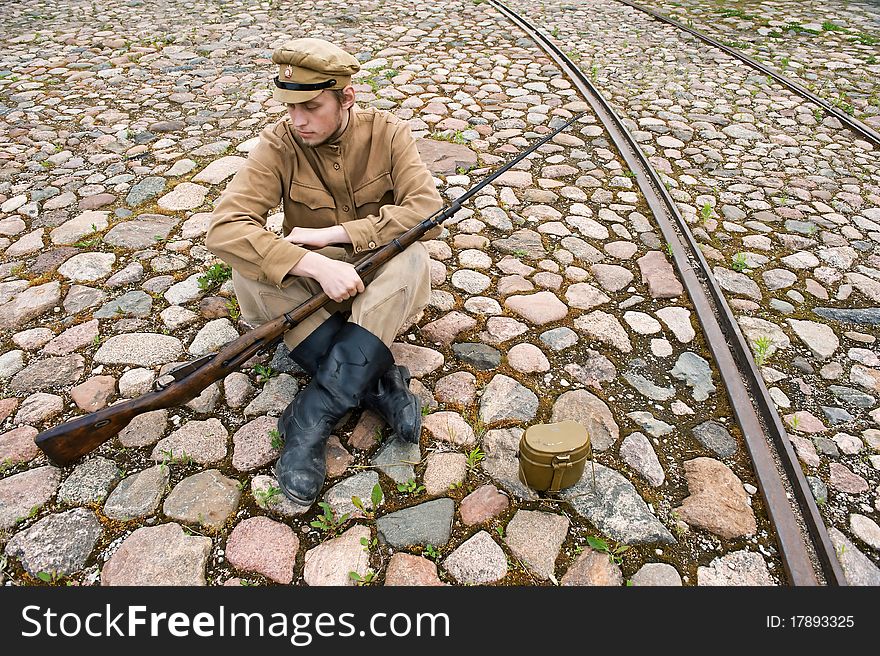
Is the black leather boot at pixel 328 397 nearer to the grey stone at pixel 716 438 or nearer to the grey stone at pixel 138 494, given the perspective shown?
the grey stone at pixel 138 494

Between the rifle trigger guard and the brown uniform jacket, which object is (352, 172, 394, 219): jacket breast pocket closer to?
the brown uniform jacket

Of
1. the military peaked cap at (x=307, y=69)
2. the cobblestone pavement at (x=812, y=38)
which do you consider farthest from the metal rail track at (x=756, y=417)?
the cobblestone pavement at (x=812, y=38)

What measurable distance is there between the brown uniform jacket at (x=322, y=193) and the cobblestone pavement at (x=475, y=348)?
0.73 metres

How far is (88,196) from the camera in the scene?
4.91m

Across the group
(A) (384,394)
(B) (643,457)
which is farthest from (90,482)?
(B) (643,457)

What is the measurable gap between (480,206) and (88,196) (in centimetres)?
295

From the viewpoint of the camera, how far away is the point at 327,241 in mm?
2988

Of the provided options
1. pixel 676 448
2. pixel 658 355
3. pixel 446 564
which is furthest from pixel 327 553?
pixel 658 355

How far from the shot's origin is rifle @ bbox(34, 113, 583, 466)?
2559 mm

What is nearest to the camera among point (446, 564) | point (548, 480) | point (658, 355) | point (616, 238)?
point (446, 564)

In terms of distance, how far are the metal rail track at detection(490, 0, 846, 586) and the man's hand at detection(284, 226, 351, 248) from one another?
1997 mm

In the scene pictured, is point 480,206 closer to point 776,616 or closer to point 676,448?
point 676,448

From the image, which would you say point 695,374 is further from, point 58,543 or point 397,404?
point 58,543

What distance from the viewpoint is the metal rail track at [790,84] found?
6.15 m
